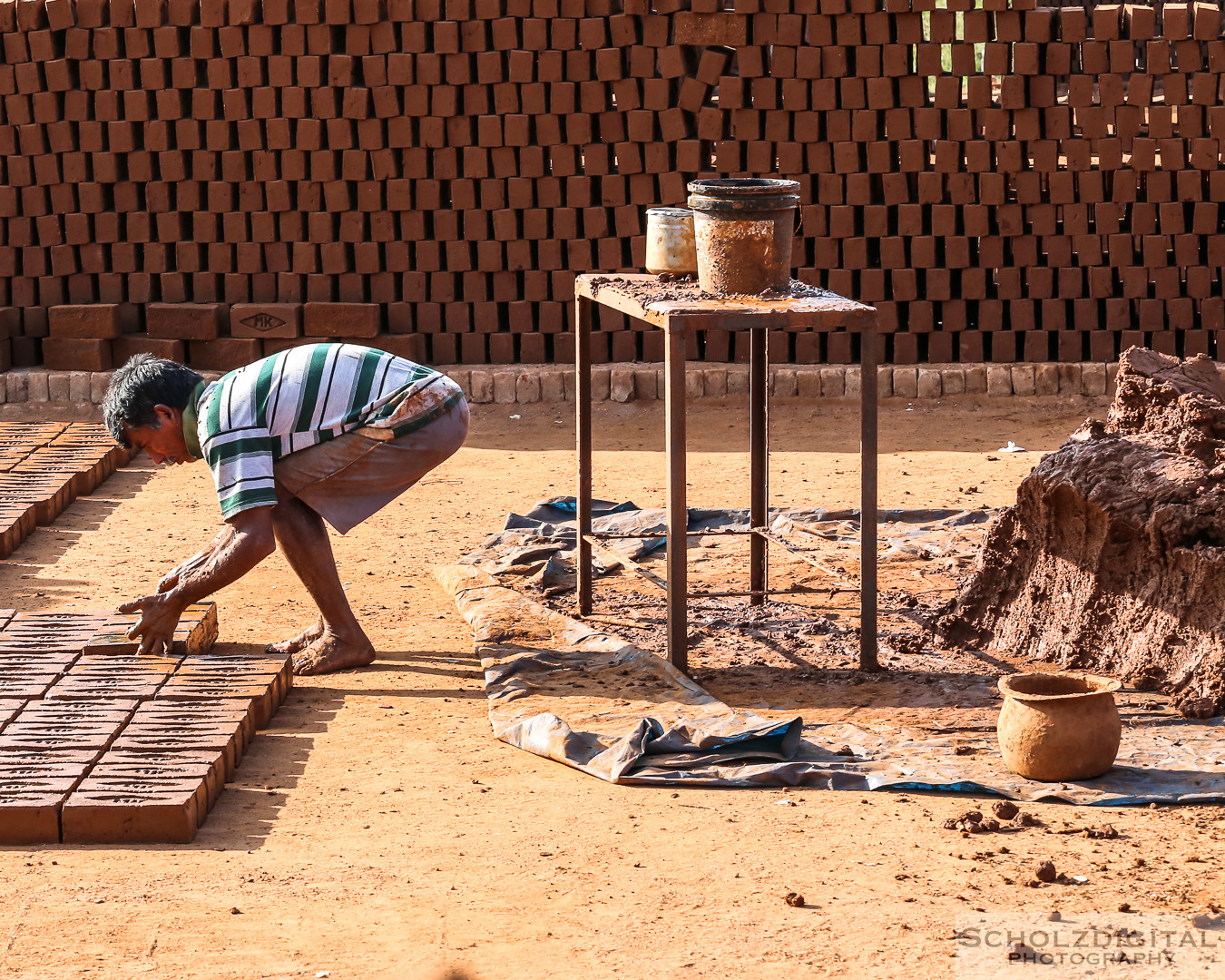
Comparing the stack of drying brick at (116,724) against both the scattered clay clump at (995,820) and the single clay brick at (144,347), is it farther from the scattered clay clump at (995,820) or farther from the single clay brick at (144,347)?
the single clay brick at (144,347)

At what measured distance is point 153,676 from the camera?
17.5 ft

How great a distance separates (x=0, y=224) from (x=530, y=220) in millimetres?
3688

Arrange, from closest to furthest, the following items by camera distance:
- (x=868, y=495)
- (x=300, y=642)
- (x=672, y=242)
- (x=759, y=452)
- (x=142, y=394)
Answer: (x=142, y=394), (x=868, y=495), (x=300, y=642), (x=672, y=242), (x=759, y=452)

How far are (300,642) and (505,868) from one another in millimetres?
2061

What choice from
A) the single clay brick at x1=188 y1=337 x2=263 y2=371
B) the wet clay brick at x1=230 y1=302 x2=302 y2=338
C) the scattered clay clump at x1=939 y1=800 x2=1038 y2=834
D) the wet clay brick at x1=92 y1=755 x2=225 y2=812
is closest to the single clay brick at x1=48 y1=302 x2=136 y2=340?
the single clay brick at x1=188 y1=337 x2=263 y2=371

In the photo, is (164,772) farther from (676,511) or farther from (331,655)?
(676,511)

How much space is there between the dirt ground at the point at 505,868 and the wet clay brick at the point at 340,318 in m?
4.87

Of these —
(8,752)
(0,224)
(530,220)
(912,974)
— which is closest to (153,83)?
(0,224)

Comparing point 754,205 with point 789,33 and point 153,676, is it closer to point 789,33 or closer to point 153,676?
point 153,676

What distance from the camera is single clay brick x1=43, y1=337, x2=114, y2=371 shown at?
1083 centimetres

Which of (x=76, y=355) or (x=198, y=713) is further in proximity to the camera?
(x=76, y=355)

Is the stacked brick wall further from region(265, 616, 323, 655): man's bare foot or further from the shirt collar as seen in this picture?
the shirt collar

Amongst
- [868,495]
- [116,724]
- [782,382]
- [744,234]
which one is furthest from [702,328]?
[782,382]

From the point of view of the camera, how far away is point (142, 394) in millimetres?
5355
